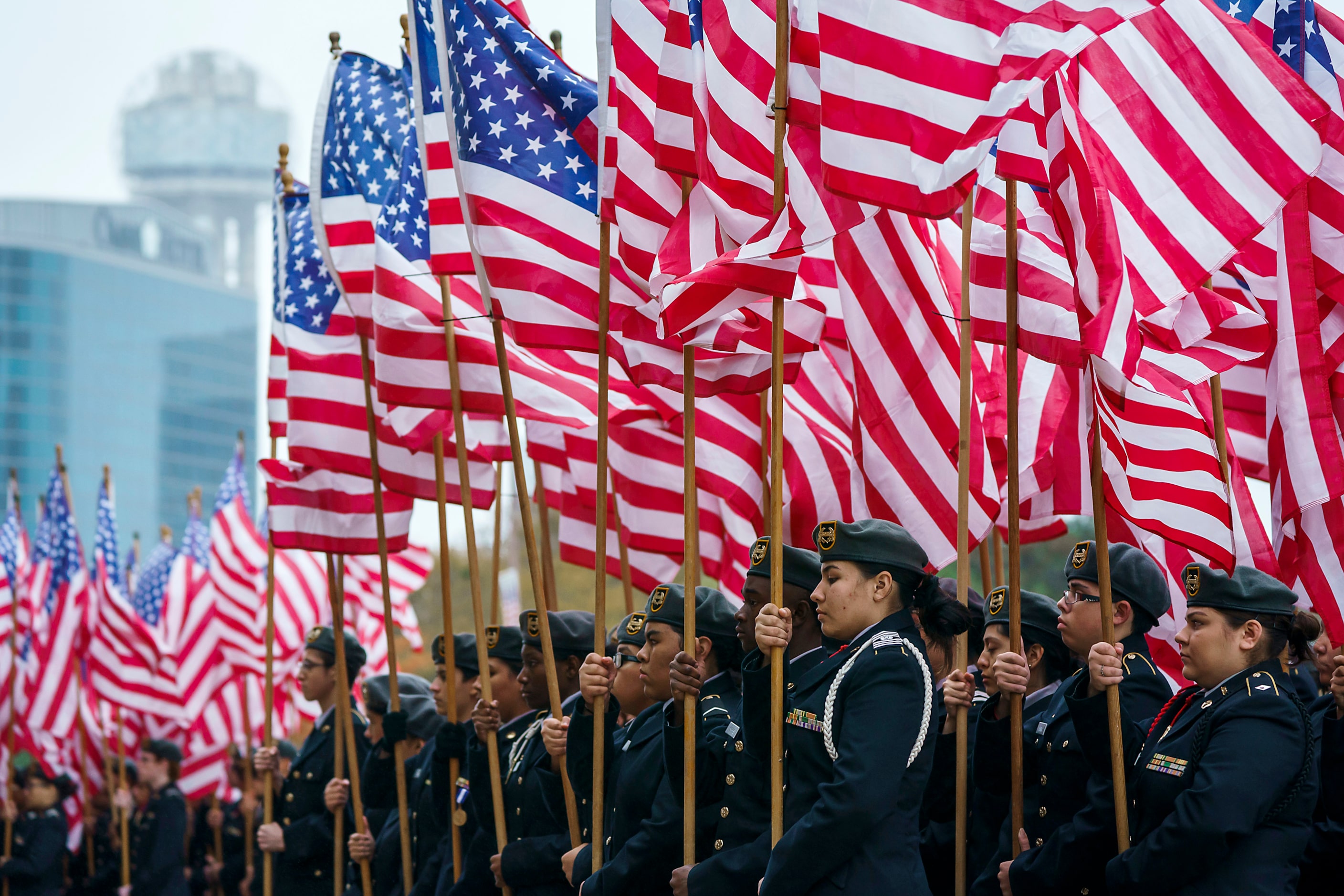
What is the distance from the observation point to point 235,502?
16016 mm

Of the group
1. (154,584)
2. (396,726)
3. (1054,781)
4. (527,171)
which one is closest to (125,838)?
(154,584)

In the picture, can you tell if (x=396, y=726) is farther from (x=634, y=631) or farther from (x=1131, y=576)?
(x=1131, y=576)

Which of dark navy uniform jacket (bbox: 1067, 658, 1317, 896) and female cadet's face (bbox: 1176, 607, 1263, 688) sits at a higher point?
female cadet's face (bbox: 1176, 607, 1263, 688)

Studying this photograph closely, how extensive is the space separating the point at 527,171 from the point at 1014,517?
9.95ft

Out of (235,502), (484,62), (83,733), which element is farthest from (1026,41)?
(83,733)

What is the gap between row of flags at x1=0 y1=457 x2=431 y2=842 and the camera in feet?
51.9

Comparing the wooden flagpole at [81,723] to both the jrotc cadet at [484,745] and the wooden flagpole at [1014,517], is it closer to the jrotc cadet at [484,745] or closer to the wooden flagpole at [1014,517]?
the jrotc cadet at [484,745]

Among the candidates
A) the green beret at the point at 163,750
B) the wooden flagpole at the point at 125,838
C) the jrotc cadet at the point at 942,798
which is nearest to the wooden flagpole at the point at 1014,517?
the jrotc cadet at the point at 942,798

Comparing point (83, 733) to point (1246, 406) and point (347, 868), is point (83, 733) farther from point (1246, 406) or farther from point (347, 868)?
point (1246, 406)

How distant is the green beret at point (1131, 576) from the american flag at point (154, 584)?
16088 mm

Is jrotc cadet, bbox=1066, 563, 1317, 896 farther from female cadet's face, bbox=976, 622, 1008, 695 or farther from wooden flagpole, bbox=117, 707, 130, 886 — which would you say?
wooden flagpole, bbox=117, 707, 130, 886

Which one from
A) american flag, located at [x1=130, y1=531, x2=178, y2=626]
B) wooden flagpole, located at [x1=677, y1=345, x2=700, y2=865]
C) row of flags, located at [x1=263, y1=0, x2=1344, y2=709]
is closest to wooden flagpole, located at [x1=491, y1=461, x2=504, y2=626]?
row of flags, located at [x1=263, y1=0, x2=1344, y2=709]

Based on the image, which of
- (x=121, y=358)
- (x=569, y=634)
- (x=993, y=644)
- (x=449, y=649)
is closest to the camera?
(x=993, y=644)

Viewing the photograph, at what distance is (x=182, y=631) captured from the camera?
16.8 m
